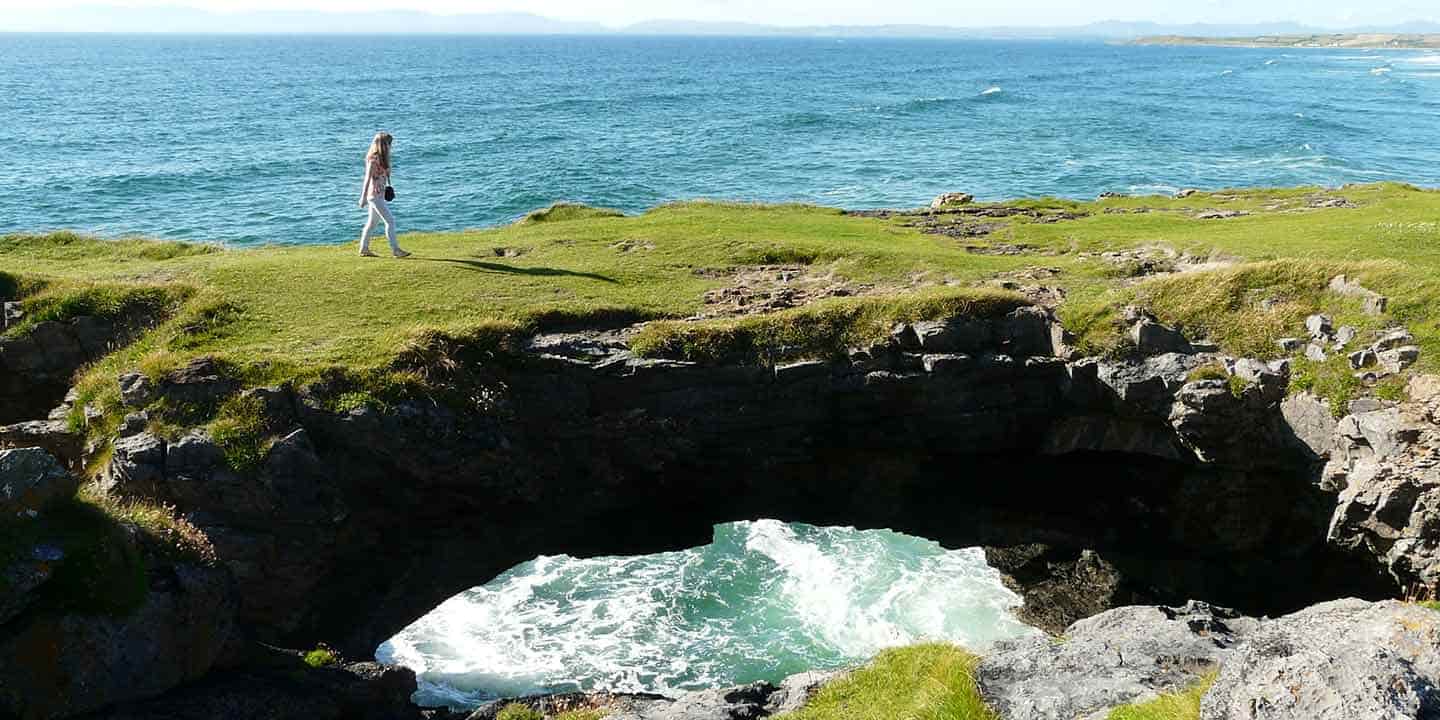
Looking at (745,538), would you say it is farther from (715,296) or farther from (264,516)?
(264,516)

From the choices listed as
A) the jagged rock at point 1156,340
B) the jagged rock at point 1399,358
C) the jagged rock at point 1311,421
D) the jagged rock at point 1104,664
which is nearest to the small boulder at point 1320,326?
the jagged rock at point 1399,358

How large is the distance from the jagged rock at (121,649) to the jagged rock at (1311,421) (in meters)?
20.2

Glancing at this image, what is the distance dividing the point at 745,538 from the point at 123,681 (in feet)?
54.1

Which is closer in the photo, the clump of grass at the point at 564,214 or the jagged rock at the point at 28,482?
the jagged rock at the point at 28,482

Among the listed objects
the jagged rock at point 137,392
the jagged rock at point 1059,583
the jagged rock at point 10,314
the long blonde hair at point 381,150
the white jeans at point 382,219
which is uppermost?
the long blonde hair at point 381,150

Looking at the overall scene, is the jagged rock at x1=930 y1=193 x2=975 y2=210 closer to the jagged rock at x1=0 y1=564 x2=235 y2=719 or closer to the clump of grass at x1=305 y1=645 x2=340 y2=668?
the clump of grass at x1=305 y1=645 x2=340 y2=668

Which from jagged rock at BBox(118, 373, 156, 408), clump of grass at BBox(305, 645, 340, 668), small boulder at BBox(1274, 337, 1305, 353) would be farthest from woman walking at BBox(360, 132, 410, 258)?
small boulder at BBox(1274, 337, 1305, 353)

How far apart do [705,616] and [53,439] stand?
1444 centimetres

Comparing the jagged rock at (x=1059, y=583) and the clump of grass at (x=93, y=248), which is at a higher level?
the clump of grass at (x=93, y=248)

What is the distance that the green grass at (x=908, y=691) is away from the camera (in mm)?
12805

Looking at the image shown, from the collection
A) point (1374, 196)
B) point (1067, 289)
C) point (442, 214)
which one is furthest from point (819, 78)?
point (1067, 289)

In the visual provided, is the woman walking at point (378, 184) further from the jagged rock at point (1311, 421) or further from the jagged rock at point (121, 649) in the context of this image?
the jagged rock at point (1311, 421)

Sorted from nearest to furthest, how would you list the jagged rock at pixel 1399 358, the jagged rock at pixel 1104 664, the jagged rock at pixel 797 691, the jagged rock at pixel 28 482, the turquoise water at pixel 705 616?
the jagged rock at pixel 1104 664 < the jagged rock at pixel 28 482 < the jagged rock at pixel 797 691 < the jagged rock at pixel 1399 358 < the turquoise water at pixel 705 616

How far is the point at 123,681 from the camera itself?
540 inches
